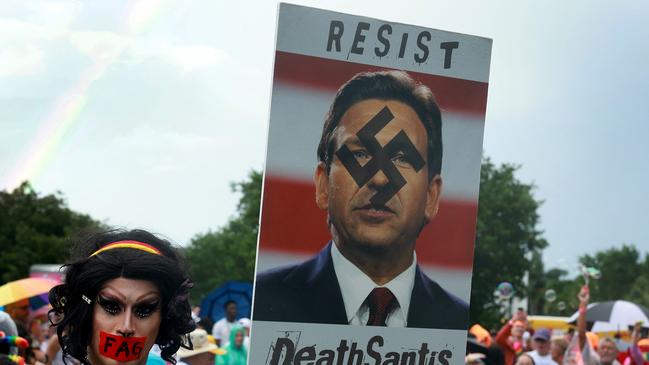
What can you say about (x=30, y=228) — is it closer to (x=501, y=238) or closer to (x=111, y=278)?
(x=501, y=238)

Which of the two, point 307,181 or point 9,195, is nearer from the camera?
point 307,181

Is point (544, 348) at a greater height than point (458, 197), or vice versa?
point (458, 197)

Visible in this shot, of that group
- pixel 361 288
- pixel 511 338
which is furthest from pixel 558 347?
pixel 361 288

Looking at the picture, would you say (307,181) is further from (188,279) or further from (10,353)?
(10,353)

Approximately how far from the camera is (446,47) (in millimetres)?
4309

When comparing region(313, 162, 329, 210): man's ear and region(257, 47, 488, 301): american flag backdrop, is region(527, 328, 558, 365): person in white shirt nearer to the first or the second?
region(257, 47, 488, 301): american flag backdrop

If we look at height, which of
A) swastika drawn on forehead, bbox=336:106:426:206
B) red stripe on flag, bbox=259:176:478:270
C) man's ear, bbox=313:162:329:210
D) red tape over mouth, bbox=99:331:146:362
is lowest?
red tape over mouth, bbox=99:331:146:362

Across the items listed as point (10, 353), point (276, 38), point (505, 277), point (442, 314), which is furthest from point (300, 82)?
point (505, 277)

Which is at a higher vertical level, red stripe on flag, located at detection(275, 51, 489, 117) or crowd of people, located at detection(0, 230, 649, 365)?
red stripe on flag, located at detection(275, 51, 489, 117)

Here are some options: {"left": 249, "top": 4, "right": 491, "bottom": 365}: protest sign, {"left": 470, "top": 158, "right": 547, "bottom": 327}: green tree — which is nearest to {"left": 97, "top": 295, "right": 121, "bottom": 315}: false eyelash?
{"left": 249, "top": 4, "right": 491, "bottom": 365}: protest sign

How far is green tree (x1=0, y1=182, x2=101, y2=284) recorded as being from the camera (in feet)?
202

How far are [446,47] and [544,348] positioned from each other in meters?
7.02

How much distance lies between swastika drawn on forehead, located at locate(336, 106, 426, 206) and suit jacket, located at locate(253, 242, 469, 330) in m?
0.28

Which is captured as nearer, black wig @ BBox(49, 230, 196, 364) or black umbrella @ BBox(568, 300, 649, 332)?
black wig @ BBox(49, 230, 196, 364)
